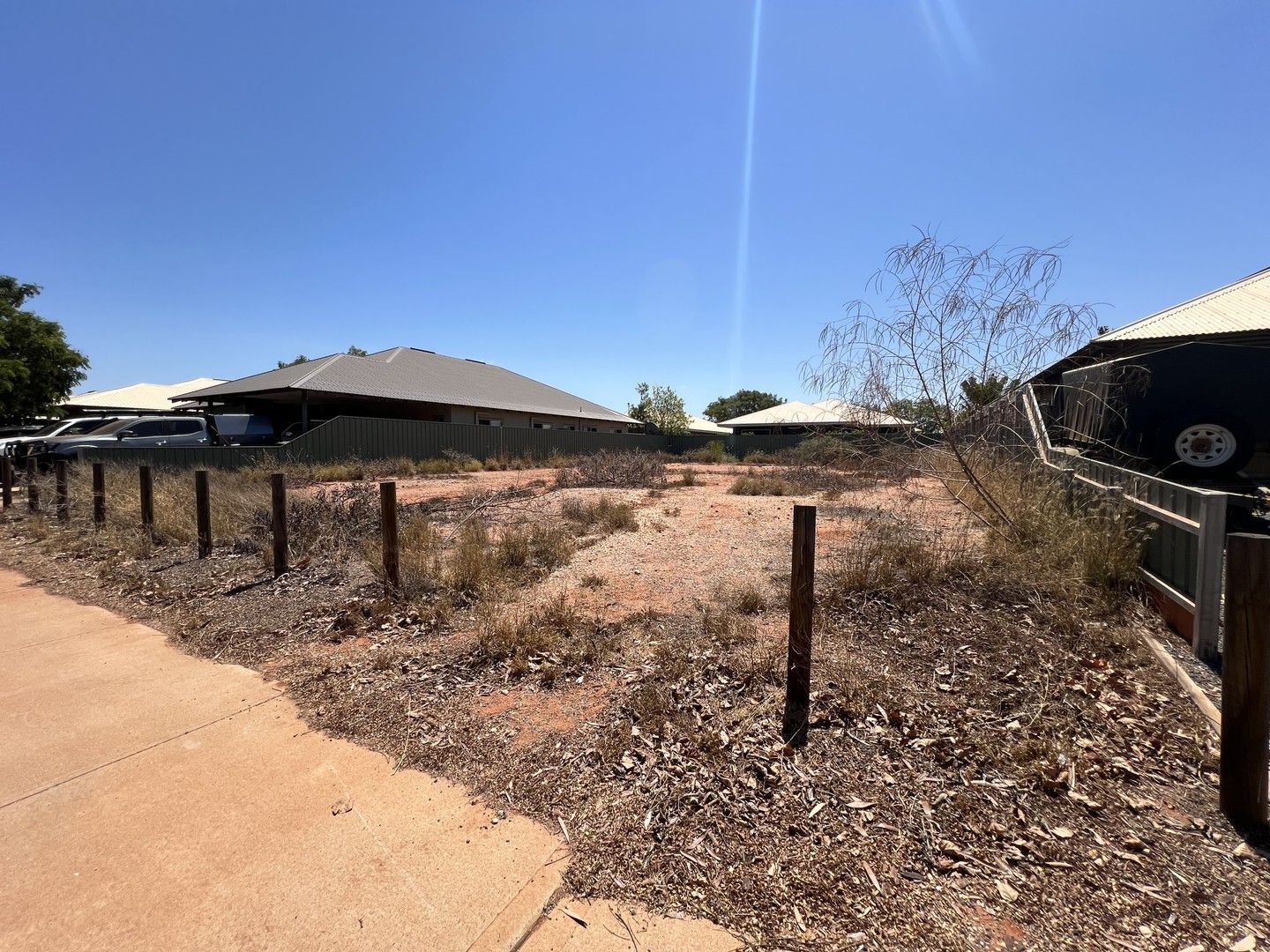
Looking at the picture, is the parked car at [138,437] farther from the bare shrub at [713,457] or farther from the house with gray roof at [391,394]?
the bare shrub at [713,457]

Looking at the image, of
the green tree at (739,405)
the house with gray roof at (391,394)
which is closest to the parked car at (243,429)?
the house with gray roof at (391,394)

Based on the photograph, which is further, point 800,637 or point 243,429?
point 243,429

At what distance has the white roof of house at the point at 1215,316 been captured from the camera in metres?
7.43

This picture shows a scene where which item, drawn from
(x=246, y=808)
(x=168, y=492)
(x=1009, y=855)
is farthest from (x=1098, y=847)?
(x=168, y=492)

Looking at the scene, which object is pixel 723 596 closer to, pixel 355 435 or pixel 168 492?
pixel 168 492

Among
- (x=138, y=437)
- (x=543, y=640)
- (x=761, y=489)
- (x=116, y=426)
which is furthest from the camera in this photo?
(x=116, y=426)

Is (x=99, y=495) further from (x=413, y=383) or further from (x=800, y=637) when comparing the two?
(x=413, y=383)

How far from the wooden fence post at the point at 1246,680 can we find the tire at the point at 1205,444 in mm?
6924

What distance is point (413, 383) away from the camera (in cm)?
2697

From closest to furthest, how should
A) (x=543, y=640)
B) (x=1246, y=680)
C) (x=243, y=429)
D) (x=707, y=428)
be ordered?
(x=1246, y=680) → (x=543, y=640) → (x=243, y=429) → (x=707, y=428)

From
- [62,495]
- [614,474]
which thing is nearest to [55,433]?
[62,495]

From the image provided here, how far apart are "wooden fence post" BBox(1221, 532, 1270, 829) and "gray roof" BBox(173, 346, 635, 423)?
24.0 metres

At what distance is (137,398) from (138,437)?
80.5 ft

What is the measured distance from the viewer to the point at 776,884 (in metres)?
2.00
